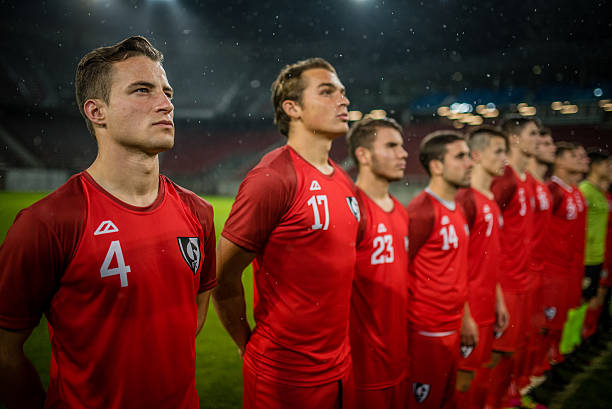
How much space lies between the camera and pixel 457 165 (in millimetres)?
3176

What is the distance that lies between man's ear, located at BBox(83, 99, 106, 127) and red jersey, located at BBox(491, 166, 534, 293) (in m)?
3.57

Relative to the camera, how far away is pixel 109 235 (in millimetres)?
1327

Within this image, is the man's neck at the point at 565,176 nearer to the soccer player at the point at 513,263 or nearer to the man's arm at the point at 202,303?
the soccer player at the point at 513,263

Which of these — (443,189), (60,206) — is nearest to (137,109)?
(60,206)

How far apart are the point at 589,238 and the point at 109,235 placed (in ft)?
21.3

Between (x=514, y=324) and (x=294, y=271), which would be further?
(x=514, y=324)

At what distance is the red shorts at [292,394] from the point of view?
1923 millimetres

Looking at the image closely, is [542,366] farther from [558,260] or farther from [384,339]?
[384,339]

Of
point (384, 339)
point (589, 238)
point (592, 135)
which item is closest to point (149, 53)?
point (384, 339)

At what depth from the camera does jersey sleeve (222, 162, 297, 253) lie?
76.7 inches

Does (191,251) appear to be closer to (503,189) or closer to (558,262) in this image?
(503,189)

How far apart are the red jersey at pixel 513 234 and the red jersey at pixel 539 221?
0.47 meters

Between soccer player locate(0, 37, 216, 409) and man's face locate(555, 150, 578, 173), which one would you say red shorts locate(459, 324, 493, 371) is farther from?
man's face locate(555, 150, 578, 173)

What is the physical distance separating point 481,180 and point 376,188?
1.49m
